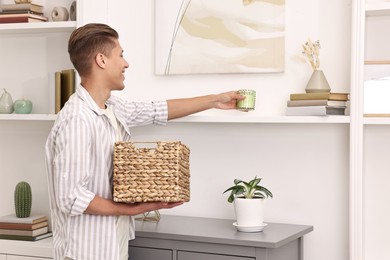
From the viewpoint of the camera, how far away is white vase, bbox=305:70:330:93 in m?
3.17

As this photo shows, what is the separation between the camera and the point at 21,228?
3.65m

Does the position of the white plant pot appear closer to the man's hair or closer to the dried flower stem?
the dried flower stem

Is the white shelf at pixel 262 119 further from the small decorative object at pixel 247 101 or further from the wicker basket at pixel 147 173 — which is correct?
the wicker basket at pixel 147 173

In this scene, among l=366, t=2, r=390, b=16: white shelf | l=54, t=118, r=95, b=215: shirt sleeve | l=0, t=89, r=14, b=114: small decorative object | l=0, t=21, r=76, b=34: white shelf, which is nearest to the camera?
l=54, t=118, r=95, b=215: shirt sleeve

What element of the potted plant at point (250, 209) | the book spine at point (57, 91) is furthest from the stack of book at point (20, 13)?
the potted plant at point (250, 209)

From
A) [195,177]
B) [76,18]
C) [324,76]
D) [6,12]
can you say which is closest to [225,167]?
[195,177]

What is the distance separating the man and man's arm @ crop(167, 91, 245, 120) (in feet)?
1.18

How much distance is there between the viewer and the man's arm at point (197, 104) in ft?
10.8

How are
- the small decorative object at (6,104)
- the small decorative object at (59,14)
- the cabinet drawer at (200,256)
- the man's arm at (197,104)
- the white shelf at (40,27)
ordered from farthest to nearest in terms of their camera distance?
the small decorative object at (6,104) < the small decorative object at (59,14) < the white shelf at (40,27) < the man's arm at (197,104) < the cabinet drawer at (200,256)

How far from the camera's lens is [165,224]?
3270 millimetres

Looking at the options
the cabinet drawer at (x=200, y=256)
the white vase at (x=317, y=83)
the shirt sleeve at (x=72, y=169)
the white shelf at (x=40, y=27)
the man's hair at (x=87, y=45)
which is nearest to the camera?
the shirt sleeve at (x=72, y=169)

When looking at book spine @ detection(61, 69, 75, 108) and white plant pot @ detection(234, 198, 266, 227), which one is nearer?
white plant pot @ detection(234, 198, 266, 227)

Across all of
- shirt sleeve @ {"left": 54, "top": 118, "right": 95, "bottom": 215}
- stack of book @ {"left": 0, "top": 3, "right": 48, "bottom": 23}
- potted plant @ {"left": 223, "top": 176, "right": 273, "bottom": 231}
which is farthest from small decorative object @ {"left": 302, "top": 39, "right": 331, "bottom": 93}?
stack of book @ {"left": 0, "top": 3, "right": 48, "bottom": 23}

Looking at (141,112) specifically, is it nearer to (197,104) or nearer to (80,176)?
(197,104)
